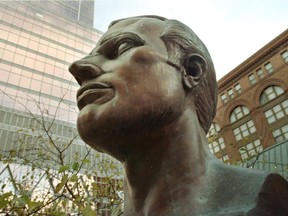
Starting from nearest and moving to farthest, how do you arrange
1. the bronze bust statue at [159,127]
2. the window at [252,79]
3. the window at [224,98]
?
the bronze bust statue at [159,127] → the window at [252,79] → the window at [224,98]

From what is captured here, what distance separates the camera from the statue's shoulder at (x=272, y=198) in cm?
130

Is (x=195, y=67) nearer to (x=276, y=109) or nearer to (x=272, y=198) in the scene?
(x=272, y=198)

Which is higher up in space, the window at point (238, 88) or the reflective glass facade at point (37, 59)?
the reflective glass facade at point (37, 59)

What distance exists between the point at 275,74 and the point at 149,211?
2665cm

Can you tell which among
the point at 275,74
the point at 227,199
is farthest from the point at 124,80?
the point at 275,74

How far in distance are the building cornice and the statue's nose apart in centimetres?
2654

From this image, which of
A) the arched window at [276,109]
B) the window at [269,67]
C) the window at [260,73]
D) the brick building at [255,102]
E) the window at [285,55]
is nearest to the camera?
the arched window at [276,109]

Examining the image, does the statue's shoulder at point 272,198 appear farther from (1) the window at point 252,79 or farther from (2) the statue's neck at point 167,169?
(1) the window at point 252,79

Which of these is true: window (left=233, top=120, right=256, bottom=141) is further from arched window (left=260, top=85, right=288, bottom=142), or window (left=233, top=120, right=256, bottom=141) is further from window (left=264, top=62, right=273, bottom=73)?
window (left=264, top=62, right=273, bottom=73)

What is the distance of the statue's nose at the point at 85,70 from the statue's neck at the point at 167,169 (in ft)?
1.55

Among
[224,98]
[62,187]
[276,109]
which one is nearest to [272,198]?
[62,187]

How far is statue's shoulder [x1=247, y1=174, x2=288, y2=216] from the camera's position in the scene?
1.30m

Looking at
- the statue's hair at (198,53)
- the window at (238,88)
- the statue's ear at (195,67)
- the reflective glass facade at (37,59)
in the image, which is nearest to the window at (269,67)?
the window at (238,88)

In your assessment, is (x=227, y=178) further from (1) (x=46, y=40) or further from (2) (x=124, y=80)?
(1) (x=46, y=40)
